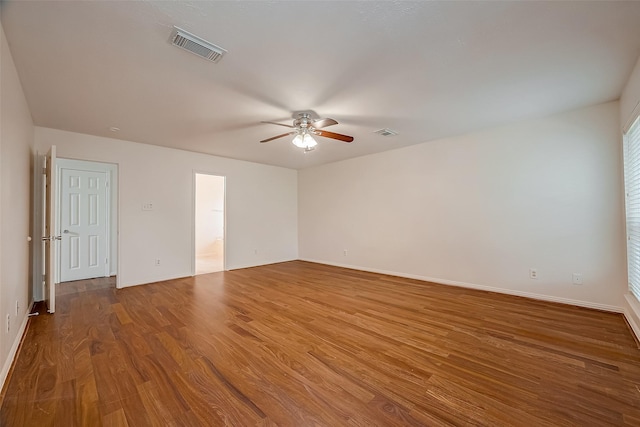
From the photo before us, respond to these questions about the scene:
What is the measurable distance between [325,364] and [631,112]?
3670 millimetres

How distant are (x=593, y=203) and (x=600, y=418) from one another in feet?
8.94

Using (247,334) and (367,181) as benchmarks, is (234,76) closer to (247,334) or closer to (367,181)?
(247,334)

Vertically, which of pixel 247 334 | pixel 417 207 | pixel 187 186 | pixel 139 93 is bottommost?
pixel 247 334

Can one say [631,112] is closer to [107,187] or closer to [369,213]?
[369,213]

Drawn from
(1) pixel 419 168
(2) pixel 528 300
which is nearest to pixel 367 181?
(1) pixel 419 168

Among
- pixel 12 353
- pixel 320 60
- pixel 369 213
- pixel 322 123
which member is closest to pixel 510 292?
pixel 369 213

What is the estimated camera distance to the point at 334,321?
2.91 m

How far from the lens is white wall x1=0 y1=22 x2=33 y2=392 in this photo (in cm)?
186

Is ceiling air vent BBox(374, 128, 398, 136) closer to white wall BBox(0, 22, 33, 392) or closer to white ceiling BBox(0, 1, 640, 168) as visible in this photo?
white ceiling BBox(0, 1, 640, 168)

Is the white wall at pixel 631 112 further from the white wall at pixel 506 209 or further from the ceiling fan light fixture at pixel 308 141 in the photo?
the ceiling fan light fixture at pixel 308 141

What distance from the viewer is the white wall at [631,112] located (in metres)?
2.34

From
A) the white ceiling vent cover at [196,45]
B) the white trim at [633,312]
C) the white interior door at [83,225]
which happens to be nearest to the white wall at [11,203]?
the white ceiling vent cover at [196,45]

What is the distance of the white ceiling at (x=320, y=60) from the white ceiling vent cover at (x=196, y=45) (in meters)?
0.06

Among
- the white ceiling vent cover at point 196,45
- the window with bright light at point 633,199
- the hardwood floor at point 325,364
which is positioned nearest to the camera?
the hardwood floor at point 325,364
